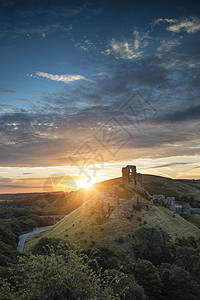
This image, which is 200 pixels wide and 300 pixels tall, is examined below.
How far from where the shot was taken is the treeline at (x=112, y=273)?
1698 centimetres

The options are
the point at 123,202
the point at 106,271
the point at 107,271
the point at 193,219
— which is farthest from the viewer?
the point at 193,219

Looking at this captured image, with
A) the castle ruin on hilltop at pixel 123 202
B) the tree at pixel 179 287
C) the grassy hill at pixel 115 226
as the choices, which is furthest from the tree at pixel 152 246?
the tree at pixel 179 287

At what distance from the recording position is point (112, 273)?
32469 mm

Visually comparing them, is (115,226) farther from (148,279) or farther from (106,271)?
(106,271)

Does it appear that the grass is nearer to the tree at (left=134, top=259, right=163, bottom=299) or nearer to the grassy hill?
the grassy hill

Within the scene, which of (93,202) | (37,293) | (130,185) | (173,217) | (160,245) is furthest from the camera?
(130,185)

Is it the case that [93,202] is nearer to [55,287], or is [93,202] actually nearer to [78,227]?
[78,227]

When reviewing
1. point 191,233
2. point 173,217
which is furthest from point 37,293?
point 173,217

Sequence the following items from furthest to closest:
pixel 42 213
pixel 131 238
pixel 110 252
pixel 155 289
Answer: pixel 42 213 < pixel 131 238 < pixel 110 252 < pixel 155 289

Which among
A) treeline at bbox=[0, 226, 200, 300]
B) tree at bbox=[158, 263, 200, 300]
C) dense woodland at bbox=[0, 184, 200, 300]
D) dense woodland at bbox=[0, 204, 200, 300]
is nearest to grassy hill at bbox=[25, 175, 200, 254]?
dense woodland at bbox=[0, 184, 200, 300]

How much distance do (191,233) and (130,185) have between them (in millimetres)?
28556

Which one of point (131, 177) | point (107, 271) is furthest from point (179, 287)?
point (131, 177)

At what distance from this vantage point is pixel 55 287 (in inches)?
651

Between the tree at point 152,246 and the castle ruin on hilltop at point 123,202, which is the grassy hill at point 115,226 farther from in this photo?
the tree at point 152,246
